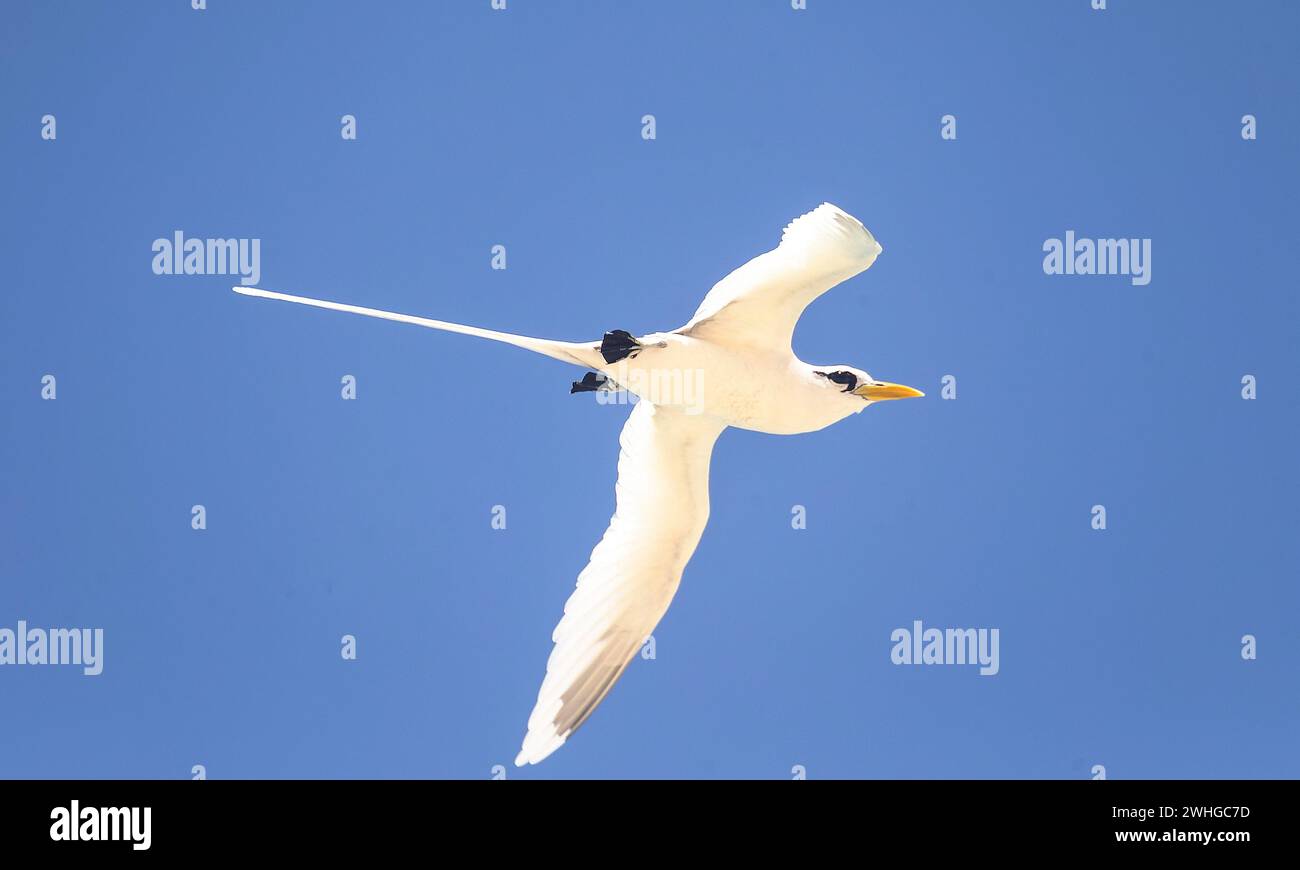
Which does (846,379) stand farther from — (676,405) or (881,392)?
(676,405)

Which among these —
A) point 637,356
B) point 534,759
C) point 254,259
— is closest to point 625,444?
point 637,356

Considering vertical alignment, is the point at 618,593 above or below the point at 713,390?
below

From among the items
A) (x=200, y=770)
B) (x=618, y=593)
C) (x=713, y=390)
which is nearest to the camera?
(x=713, y=390)

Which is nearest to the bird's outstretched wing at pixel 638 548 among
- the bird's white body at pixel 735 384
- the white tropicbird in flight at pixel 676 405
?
the white tropicbird in flight at pixel 676 405

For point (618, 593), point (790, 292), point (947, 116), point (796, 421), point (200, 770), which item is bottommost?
point (200, 770)

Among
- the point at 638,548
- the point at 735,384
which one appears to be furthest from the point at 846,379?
the point at 638,548

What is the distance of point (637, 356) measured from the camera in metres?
11.9

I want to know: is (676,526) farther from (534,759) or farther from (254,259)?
(254,259)

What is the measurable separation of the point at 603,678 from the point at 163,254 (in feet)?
18.6

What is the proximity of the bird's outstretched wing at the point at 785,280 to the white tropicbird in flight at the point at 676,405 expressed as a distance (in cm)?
1

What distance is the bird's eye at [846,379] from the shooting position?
41.3 ft

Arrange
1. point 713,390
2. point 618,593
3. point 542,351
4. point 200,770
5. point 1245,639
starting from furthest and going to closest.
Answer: point 1245,639
point 200,770
point 618,593
point 713,390
point 542,351

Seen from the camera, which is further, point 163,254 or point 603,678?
point 163,254

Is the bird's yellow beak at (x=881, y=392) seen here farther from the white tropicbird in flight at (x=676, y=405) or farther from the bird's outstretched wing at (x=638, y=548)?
the bird's outstretched wing at (x=638, y=548)
